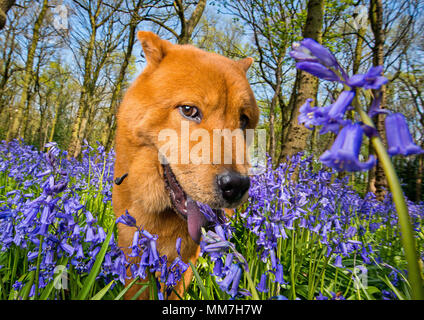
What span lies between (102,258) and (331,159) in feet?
4.02

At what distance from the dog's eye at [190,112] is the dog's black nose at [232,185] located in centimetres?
64

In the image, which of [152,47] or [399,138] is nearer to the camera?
[399,138]

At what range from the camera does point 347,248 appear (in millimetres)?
1505

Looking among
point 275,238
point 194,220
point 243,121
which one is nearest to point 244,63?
point 243,121

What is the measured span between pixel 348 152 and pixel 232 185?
994 mm

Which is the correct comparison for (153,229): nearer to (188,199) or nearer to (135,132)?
(188,199)

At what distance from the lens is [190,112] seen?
2.07 m

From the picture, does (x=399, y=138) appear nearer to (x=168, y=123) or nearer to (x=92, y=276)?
(x=92, y=276)

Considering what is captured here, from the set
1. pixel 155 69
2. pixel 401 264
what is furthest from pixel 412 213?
pixel 155 69

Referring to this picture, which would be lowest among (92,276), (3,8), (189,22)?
(92,276)

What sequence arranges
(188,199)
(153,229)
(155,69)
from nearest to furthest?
(188,199) < (153,229) < (155,69)

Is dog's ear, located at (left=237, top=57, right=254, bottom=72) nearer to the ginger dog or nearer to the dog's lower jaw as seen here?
the ginger dog

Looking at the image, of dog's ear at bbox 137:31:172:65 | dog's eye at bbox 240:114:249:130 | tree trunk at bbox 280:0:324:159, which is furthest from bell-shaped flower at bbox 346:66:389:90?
tree trunk at bbox 280:0:324:159

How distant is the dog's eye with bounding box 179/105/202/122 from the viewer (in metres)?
2.04
